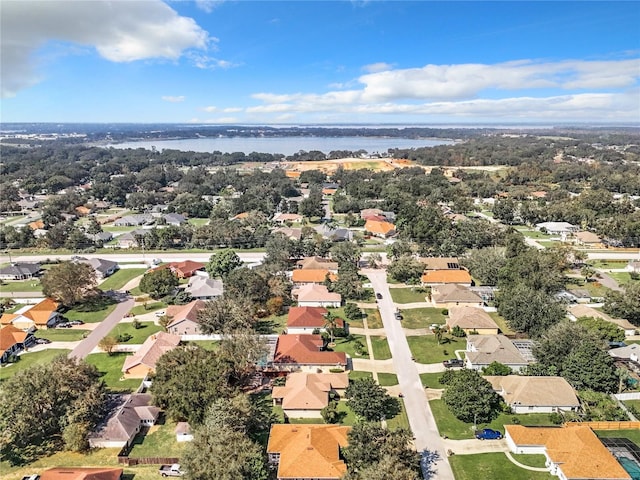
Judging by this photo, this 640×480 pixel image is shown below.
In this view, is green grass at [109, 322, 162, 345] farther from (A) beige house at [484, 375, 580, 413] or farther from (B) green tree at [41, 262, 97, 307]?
(A) beige house at [484, 375, 580, 413]

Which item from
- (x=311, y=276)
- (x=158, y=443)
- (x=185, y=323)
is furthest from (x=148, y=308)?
(x=158, y=443)

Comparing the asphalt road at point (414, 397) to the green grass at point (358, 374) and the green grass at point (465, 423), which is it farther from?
the green grass at point (358, 374)

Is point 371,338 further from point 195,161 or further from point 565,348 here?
point 195,161

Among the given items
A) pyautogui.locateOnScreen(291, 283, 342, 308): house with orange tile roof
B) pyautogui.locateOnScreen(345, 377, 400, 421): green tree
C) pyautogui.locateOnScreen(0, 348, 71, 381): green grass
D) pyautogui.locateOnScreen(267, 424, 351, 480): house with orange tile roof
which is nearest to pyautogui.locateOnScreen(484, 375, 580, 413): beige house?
pyautogui.locateOnScreen(345, 377, 400, 421): green tree

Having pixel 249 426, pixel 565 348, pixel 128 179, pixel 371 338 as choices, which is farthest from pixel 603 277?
pixel 128 179

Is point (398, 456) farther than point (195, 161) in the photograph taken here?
No

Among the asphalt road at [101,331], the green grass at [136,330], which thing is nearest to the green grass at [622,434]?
the green grass at [136,330]

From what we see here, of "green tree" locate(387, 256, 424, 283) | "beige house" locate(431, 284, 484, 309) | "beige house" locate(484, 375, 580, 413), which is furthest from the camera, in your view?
"green tree" locate(387, 256, 424, 283)
